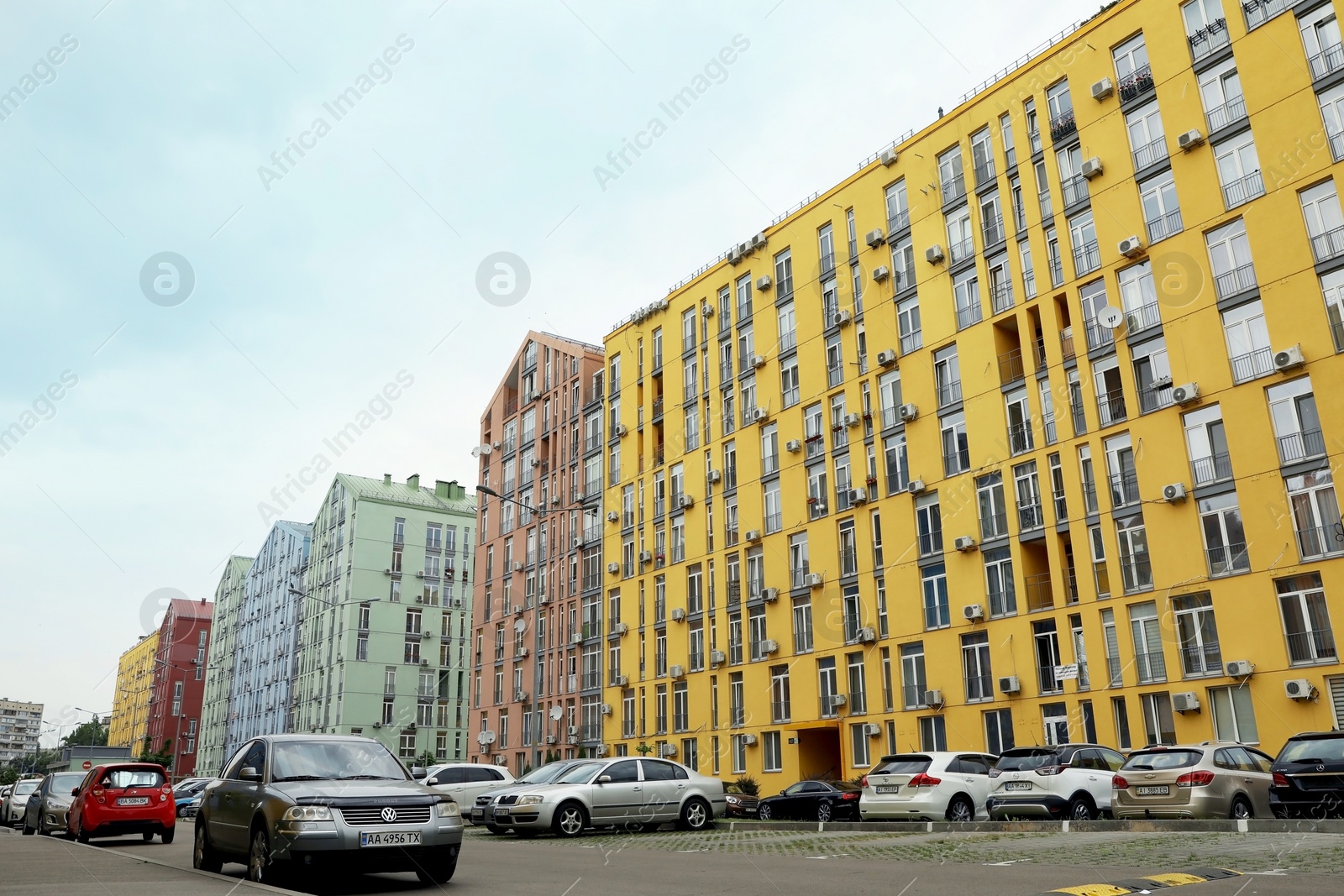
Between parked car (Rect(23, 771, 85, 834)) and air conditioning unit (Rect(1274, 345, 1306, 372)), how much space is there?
30099 millimetres

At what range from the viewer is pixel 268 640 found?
86.7 metres

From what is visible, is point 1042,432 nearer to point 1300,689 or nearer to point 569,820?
point 1300,689

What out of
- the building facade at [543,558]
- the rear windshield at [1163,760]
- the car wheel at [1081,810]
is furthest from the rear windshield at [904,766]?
the building facade at [543,558]

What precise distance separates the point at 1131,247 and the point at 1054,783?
1825 cm

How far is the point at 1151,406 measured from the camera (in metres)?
31.0

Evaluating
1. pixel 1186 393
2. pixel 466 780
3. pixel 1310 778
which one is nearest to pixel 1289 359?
pixel 1186 393

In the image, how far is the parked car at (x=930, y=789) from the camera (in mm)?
20594

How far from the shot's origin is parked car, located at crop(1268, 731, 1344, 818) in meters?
15.4

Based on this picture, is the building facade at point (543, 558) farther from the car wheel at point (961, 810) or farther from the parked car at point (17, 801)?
the car wheel at point (961, 810)

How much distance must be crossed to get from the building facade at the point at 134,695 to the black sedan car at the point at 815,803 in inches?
4111

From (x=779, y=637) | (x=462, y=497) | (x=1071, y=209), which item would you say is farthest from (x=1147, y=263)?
(x=462, y=497)

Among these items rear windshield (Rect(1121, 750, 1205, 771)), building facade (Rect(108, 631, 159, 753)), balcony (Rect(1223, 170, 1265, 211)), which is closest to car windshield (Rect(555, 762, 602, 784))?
rear windshield (Rect(1121, 750, 1205, 771))

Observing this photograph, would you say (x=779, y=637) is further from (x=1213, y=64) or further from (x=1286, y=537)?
(x=1213, y=64)

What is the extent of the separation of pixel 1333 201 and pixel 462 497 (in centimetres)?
6111
